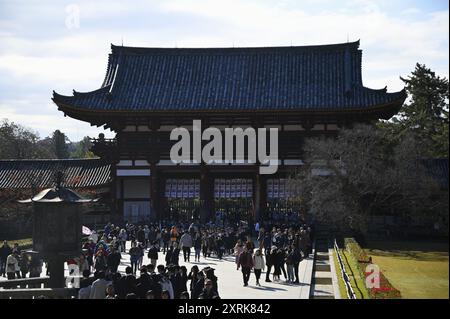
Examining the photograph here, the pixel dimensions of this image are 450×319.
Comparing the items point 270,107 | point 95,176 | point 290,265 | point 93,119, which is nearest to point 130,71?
point 93,119

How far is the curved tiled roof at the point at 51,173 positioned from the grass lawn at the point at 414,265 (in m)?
18.7

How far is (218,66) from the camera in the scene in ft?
149

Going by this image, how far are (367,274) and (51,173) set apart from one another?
29.1 meters

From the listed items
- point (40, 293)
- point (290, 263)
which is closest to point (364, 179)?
point (290, 263)

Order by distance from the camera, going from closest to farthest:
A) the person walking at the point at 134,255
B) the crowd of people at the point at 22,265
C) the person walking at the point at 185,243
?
the crowd of people at the point at 22,265 → the person walking at the point at 134,255 → the person walking at the point at 185,243

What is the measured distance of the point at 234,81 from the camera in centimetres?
4372

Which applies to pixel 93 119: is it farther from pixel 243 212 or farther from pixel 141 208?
pixel 243 212

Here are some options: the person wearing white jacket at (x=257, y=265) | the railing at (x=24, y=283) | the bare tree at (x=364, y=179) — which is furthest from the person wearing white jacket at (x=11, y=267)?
the bare tree at (x=364, y=179)

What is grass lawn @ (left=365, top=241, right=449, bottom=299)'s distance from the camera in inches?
393

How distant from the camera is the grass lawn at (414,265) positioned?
9.98 m

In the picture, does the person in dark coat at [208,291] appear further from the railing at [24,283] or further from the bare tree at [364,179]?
the bare tree at [364,179]

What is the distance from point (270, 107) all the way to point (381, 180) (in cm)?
1160

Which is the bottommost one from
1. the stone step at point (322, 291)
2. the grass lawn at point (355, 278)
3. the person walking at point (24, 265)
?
the stone step at point (322, 291)
